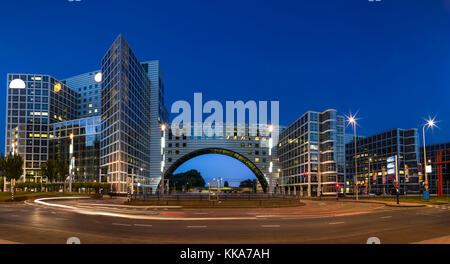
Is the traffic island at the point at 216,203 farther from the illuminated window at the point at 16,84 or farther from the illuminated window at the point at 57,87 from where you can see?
the illuminated window at the point at 57,87

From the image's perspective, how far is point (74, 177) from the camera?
114m

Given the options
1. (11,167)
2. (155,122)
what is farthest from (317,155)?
(11,167)

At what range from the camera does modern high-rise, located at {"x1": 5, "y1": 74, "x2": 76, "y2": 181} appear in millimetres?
129500

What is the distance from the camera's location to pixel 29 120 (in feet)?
429

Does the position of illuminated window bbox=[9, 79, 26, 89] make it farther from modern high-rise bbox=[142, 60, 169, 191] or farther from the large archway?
the large archway

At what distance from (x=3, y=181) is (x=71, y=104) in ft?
174

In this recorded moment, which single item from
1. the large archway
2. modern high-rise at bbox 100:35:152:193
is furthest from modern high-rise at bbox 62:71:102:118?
modern high-rise at bbox 100:35:152:193

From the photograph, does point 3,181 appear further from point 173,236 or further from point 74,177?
point 173,236

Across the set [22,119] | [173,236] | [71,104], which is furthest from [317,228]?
[71,104]

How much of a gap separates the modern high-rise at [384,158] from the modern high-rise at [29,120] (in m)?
123

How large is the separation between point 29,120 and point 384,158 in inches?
5809

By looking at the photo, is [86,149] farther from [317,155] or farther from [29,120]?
[317,155]

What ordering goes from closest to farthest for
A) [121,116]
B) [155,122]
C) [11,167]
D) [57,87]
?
[11,167]
[121,116]
[155,122]
[57,87]

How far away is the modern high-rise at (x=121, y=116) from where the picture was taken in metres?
93.9
